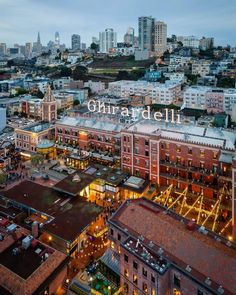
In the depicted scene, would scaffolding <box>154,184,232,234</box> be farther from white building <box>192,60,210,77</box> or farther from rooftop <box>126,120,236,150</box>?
white building <box>192,60,210,77</box>

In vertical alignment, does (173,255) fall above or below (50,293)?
above

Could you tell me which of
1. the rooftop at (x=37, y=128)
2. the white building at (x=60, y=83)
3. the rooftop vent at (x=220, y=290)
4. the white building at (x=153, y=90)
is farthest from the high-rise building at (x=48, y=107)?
the rooftop vent at (x=220, y=290)

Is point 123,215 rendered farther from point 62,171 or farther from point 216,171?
point 62,171

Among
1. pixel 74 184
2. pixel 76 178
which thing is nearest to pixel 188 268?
pixel 74 184

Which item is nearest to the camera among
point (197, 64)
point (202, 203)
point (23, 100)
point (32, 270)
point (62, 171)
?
point (32, 270)

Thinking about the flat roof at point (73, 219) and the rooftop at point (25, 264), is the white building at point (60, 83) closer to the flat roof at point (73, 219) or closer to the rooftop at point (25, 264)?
the flat roof at point (73, 219)

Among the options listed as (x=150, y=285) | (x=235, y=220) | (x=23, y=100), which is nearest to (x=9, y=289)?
(x=150, y=285)
